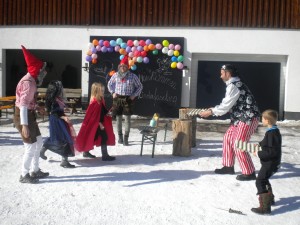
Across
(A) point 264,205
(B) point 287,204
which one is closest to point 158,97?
(B) point 287,204

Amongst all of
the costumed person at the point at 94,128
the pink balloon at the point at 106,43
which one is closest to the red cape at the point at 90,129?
the costumed person at the point at 94,128

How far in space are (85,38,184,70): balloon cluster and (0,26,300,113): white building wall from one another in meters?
0.44

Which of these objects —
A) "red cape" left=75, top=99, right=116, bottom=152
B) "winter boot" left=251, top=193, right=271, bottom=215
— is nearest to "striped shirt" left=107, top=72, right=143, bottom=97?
"red cape" left=75, top=99, right=116, bottom=152

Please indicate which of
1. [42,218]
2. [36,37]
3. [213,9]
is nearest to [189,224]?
[42,218]

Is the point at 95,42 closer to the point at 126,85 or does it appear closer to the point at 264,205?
the point at 126,85

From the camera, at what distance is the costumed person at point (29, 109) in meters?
5.52

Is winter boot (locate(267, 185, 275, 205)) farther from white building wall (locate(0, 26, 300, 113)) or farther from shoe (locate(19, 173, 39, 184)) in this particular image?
white building wall (locate(0, 26, 300, 113))

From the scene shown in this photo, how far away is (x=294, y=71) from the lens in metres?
13.2

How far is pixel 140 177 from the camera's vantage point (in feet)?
20.4

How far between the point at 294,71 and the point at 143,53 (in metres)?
5.39

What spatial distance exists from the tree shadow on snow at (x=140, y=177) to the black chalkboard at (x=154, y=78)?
7.29 metres

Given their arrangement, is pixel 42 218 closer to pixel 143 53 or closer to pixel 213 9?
pixel 143 53

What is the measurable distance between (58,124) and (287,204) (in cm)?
389

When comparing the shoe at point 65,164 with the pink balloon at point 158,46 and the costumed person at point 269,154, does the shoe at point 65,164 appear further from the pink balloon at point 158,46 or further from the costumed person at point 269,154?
the pink balloon at point 158,46
